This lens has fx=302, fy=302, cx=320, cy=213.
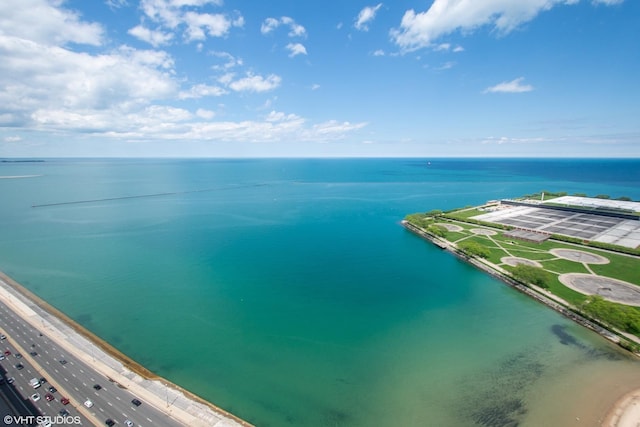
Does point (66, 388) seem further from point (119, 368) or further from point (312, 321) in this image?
point (312, 321)

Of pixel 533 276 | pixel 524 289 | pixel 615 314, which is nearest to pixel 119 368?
pixel 524 289

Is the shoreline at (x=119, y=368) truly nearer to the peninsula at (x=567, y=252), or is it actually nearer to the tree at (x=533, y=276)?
the peninsula at (x=567, y=252)

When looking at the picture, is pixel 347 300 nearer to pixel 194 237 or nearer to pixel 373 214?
pixel 194 237

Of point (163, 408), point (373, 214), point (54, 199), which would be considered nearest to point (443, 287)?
point (163, 408)

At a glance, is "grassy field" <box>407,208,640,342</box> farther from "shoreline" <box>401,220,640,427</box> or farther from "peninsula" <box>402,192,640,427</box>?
"shoreline" <box>401,220,640,427</box>

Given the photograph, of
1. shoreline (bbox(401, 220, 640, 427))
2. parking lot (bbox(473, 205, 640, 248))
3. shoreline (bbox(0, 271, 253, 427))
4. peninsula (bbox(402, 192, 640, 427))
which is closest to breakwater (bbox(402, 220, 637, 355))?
shoreline (bbox(401, 220, 640, 427))

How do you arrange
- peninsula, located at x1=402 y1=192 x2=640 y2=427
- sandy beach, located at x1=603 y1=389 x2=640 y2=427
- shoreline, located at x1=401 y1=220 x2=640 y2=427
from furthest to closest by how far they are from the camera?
peninsula, located at x1=402 y1=192 x2=640 y2=427, shoreline, located at x1=401 y1=220 x2=640 y2=427, sandy beach, located at x1=603 y1=389 x2=640 y2=427

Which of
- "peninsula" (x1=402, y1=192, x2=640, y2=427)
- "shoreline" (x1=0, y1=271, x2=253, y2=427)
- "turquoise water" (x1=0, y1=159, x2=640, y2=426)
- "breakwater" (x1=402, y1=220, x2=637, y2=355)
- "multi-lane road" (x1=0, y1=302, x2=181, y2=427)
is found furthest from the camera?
"peninsula" (x1=402, y1=192, x2=640, y2=427)
